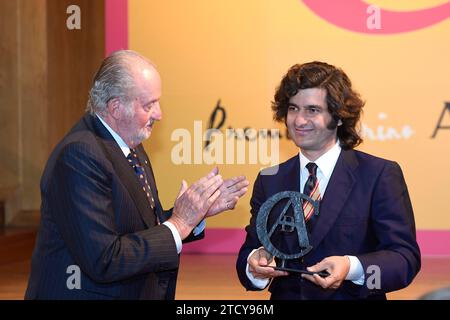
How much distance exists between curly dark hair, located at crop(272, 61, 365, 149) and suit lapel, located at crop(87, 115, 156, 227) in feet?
1.88

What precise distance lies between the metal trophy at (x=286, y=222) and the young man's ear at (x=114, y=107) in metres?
0.53

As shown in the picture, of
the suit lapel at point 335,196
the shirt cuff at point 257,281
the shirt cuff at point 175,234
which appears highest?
the suit lapel at point 335,196

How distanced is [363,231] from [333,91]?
1.49ft

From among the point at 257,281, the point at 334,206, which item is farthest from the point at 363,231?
the point at 257,281

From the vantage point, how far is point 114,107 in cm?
227

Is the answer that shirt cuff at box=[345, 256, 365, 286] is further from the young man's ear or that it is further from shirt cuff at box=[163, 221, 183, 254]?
the young man's ear

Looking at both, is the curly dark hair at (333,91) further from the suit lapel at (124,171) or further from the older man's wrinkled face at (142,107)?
the suit lapel at (124,171)

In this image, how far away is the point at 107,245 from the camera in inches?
80.8

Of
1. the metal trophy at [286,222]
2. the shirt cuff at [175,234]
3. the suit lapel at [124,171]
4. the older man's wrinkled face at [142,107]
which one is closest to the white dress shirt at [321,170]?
the metal trophy at [286,222]

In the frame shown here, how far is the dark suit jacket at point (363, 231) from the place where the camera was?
2.25 meters

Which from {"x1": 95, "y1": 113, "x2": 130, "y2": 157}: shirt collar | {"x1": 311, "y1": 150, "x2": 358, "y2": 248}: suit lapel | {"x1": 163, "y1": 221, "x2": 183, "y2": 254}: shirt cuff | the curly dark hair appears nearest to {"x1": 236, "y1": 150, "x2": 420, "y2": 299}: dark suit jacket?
{"x1": 311, "y1": 150, "x2": 358, "y2": 248}: suit lapel
